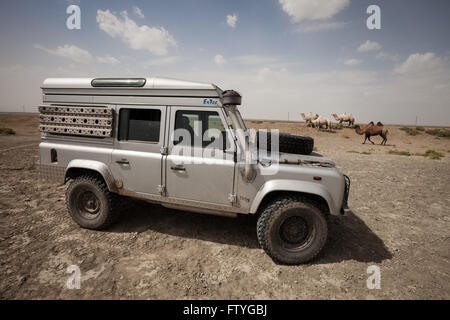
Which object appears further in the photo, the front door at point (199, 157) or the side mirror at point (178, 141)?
the side mirror at point (178, 141)

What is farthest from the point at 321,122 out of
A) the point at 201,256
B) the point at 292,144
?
the point at 201,256

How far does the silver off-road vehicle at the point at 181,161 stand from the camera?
3168mm

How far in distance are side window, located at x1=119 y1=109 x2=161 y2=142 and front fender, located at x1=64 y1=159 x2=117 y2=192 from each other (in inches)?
23.8

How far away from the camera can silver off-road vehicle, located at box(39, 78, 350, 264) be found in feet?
10.4

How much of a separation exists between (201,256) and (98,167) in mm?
2315

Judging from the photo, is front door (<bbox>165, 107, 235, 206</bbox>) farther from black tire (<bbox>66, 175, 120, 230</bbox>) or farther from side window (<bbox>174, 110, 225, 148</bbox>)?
black tire (<bbox>66, 175, 120, 230</bbox>)

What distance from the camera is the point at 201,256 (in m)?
3.36

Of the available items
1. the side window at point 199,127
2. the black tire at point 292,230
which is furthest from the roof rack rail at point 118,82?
the black tire at point 292,230

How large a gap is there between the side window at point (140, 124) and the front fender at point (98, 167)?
23.8 inches

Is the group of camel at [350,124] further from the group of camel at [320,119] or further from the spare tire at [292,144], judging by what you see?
the spare tire at [292,144]

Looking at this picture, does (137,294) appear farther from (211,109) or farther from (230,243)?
(211,109)

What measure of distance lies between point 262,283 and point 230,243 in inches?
39.4

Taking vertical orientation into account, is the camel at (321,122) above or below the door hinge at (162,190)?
above

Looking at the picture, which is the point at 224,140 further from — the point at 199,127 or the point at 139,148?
the point at 139,148
